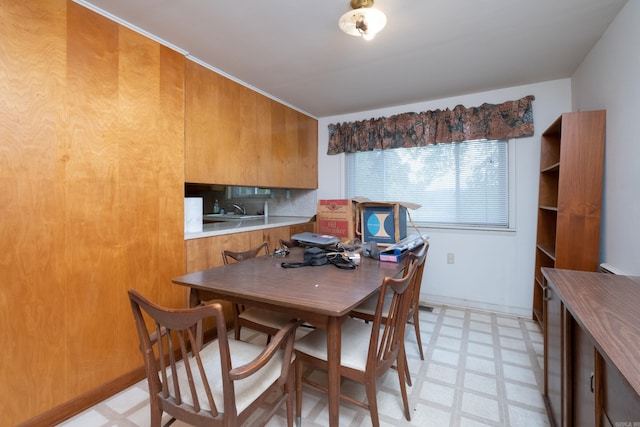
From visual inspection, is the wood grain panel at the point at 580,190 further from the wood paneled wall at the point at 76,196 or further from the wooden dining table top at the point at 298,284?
the wood paneled wall at the point at 76,196

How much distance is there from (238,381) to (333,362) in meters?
0.39

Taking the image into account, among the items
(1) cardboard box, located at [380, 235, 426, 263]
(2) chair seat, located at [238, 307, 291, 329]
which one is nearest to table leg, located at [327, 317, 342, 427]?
(2) chair seat, located at [238, 307, 291, 329]

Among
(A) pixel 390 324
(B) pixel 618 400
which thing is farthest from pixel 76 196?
(B) pixel 618 400

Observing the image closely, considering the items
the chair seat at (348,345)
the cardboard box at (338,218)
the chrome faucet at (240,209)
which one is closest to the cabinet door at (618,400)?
the chair seat at (348,345)

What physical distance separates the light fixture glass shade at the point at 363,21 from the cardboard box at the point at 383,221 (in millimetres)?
1156

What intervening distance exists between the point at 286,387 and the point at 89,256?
1345 millimetres

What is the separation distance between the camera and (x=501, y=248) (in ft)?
9.71

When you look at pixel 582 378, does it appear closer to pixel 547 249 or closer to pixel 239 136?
pixel 547 249

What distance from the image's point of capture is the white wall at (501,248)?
9.14 feet

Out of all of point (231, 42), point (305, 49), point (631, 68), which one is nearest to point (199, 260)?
point (231, 42)

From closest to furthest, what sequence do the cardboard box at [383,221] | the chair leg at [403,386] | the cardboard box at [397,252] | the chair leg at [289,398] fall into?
the chair leg at [289,398] < the chair leg at [403,386] < the cardboard box at [397,252] < the cardboard box at [383,221]

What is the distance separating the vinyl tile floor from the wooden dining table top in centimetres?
76

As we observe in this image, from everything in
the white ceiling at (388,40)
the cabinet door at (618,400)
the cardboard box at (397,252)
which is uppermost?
the white ceiling at (388,40)

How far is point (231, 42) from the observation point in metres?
2.06
